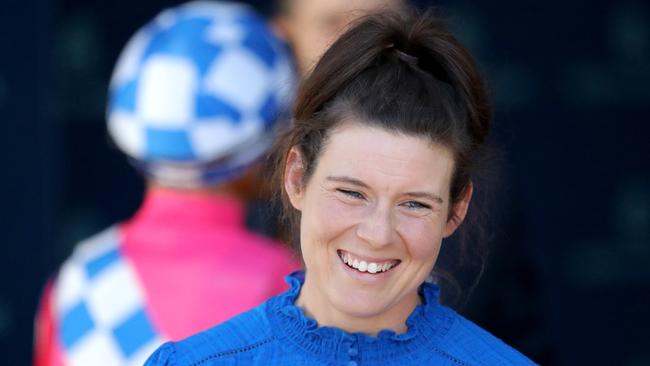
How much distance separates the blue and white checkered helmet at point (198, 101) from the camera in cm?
283

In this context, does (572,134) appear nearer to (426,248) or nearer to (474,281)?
(474,281)

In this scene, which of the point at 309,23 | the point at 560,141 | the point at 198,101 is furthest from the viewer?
the point at 560,141

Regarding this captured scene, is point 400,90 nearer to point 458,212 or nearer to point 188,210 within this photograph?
point 458,212

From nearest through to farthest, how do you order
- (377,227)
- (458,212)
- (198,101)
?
(377,227)
(458,212)
(198,101)

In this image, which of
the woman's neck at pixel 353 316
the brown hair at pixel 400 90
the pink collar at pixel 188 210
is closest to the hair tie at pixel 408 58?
the brown hair at pixel 400 90

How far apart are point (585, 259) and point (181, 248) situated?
2.11m

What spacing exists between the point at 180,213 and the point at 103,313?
0.28 metres

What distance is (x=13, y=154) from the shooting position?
410 centimetres

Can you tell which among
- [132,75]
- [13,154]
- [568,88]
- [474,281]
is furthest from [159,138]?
[568,88]

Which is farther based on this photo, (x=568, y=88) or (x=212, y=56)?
(x=568, y=88)

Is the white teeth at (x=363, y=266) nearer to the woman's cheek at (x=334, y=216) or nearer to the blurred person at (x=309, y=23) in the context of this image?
the woman's cheek at (x=334, y=216)

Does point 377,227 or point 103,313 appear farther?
point 103,313

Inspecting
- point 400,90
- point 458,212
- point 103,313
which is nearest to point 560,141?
point 103,313

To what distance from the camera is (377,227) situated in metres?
1.90
